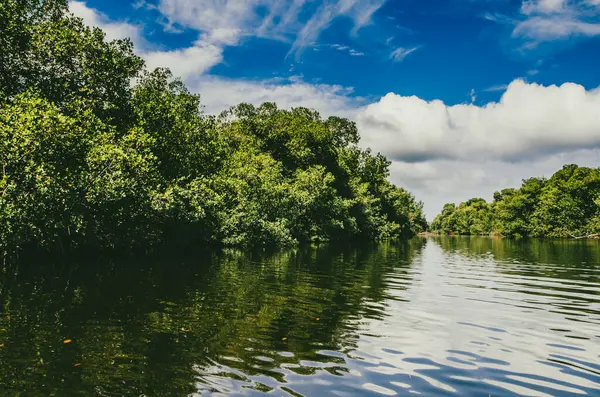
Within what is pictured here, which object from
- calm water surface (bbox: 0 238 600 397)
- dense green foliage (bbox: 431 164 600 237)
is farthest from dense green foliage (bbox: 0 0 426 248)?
dense green foliage (bbox: 431 164 600 237)

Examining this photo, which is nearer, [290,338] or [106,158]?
[290,338]

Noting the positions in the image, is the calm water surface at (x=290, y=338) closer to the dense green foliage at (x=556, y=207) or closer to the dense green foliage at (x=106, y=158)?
the dense green foliage at (x=106, y=158)

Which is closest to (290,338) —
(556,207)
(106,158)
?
(106,158)

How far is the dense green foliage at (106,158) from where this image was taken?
2267cm

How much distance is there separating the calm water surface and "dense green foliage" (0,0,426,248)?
22.1ft

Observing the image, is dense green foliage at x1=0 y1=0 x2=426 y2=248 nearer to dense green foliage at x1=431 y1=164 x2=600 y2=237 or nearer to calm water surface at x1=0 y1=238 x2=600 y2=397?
calm water surface at x1=0 y1=238 x2=600 y2=397

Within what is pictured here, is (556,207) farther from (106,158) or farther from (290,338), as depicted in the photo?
(290,338)

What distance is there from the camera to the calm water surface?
7.16 metres

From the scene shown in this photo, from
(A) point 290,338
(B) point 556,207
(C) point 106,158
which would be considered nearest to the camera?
(A) point 290,338

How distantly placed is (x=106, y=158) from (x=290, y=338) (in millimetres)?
20667

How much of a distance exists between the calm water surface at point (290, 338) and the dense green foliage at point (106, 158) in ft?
22.1

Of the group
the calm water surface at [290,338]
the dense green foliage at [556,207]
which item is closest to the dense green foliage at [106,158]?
the calm water surface at [290,338]

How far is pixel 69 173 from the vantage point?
2495 cm

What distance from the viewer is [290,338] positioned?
A: 10086 millimetres
